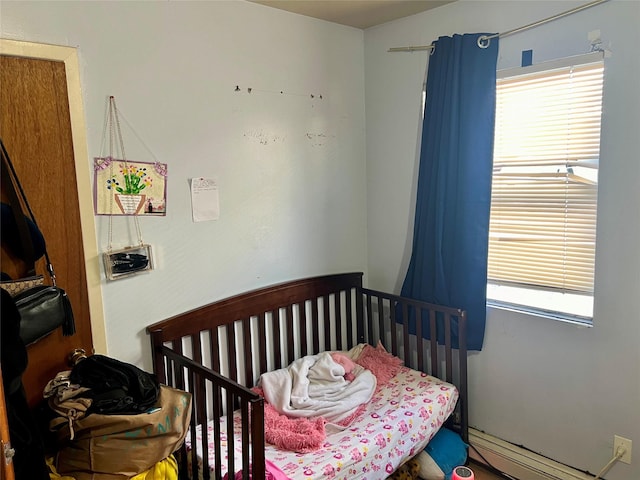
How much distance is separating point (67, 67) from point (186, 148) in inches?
22.0

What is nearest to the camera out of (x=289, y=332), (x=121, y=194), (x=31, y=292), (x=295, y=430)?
(x=31, y=292)

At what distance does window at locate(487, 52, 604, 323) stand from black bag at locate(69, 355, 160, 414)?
5.77 ft

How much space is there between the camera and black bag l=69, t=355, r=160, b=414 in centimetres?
160

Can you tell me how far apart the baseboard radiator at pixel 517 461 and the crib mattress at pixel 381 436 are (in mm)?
354

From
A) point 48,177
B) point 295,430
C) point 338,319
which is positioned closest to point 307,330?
point 338,319

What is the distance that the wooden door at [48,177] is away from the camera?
1.67 m

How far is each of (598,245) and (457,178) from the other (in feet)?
2.40

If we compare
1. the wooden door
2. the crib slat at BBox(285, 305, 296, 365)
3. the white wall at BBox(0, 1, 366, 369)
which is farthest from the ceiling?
the crib slat at BBox(285, 305, 296, 365)

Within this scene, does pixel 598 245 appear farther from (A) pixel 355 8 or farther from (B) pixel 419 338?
(A) pixel 355 8

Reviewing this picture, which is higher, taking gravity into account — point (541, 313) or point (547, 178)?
point (547, 178)

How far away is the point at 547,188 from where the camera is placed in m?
2.26

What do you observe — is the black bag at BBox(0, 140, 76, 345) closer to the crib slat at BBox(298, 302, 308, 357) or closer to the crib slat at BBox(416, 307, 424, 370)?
the crib slat at BBox(298, 302, 308, 357)

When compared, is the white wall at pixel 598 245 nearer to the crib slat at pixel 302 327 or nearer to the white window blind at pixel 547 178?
the white window blind at pixel 547 178

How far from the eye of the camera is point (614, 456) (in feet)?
7.12
